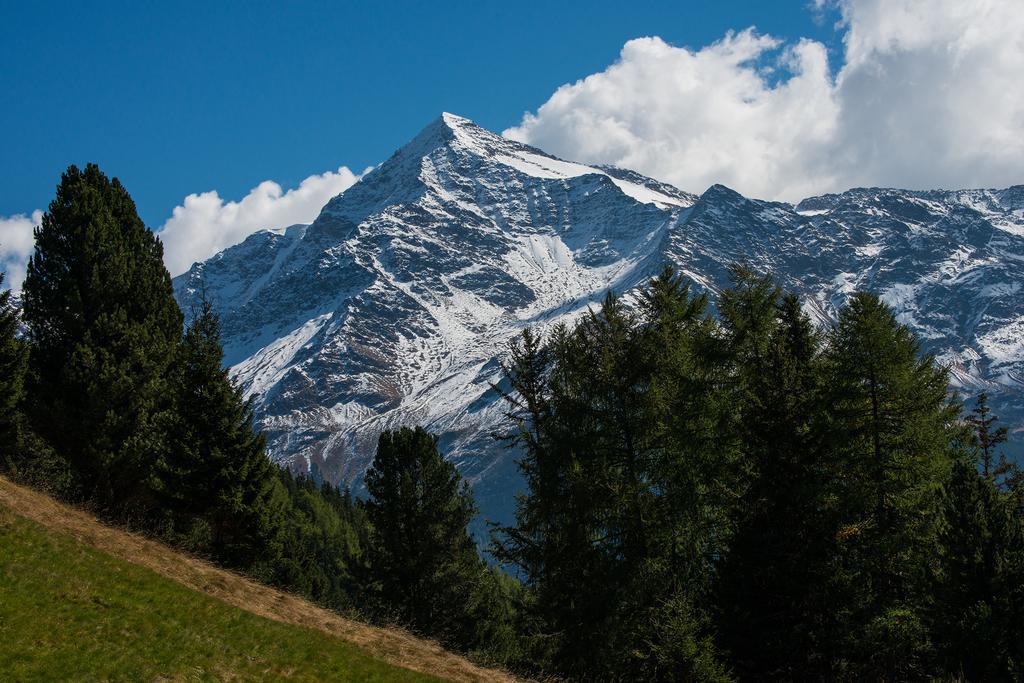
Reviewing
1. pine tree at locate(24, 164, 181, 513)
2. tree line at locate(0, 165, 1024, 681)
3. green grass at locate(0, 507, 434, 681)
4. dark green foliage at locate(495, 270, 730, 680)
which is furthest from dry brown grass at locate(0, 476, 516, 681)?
pine tree at locate(24, 164, 181, 513)

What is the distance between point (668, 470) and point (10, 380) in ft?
74.4

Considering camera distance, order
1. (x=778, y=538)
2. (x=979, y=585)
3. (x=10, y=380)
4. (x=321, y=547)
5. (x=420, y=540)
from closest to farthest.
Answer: (x=778, y=538) → (x=979, y=585) → (x=10, y=380) → (x=420, y=540) → (x=321, y=547)

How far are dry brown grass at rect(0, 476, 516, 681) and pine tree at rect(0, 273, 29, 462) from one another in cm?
464

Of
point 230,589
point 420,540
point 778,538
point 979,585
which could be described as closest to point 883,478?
point 979,585

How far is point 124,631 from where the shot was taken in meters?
16.6

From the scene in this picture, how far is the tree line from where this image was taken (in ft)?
70.1

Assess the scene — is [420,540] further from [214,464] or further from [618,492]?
[618,492]

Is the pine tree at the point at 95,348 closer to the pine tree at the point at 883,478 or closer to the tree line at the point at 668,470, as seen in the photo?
the tree line at the point at 668,470

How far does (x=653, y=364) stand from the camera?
24.5 meters

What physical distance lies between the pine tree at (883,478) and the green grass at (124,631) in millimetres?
12261

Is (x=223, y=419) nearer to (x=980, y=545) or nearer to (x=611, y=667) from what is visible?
Answer: (x=611, y=667)

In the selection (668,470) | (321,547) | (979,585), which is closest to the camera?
(979,585)

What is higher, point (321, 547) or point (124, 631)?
point (124, 631)

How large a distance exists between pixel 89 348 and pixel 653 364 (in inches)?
792
